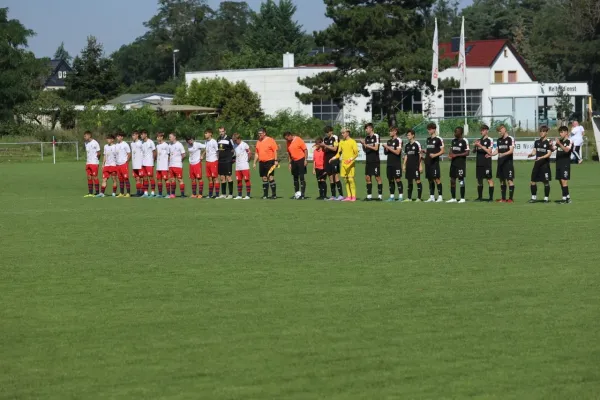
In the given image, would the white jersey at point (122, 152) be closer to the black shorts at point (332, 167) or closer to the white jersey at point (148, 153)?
the white jersey at point (148, 153)

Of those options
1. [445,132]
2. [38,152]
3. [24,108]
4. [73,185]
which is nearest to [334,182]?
[73,185]

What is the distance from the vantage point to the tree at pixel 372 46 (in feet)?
187

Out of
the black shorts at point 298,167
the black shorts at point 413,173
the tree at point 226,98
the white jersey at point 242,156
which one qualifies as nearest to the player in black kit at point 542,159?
the black shorts at point 413,173

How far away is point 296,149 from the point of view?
91.8 feet

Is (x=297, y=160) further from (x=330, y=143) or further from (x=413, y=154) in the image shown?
(x=413, y=154)

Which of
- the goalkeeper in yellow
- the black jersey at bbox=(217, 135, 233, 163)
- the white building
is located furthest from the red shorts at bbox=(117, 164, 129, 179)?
the white building

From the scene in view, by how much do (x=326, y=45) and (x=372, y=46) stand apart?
3.09m

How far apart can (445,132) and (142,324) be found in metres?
43.3

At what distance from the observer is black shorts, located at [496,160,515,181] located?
2480 cm

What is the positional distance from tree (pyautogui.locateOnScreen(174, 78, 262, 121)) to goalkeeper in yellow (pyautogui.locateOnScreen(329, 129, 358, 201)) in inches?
1708

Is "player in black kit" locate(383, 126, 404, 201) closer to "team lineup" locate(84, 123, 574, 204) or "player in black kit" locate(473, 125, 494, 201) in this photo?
"team lineup" locate(84, 123, 574, 204)

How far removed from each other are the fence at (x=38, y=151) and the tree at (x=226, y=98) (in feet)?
52.8

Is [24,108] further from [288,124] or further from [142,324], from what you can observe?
[142,324]

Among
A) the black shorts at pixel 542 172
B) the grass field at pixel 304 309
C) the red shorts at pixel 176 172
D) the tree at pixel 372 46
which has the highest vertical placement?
the tree at pixel 372 46
